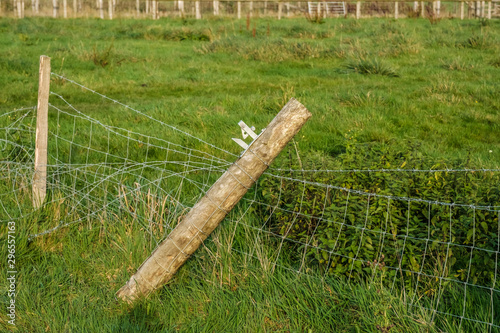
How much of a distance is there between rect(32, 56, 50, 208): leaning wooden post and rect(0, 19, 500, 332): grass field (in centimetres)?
20

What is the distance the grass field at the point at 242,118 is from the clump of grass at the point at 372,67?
0.04 m

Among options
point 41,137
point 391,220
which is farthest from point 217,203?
point 41,137

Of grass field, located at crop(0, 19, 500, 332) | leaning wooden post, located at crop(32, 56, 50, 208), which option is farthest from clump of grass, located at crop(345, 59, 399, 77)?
leaning wooden post, located at crop(32, 56, 50, 208)

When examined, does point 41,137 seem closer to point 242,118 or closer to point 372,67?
point 242,118

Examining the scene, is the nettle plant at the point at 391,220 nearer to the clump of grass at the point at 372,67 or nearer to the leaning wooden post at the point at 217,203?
the leaning wooden post at the point at 217,203

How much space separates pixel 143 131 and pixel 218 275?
404 cm

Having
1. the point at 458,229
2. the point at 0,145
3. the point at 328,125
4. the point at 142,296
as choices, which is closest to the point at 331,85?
the point at 328,125

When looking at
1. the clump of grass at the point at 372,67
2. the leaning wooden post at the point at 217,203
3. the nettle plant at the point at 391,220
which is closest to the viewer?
the leaning wooden post at the point at 217,203

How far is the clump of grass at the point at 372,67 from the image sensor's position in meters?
11.8

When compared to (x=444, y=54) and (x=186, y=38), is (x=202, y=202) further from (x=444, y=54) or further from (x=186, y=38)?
(x=186, y=38)

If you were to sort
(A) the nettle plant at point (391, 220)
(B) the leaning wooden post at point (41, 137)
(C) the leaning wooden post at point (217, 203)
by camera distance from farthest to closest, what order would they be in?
1. (B) the leaning wooden post at point (41, 137)
2. (A) the nettle plant at point (391, 220)
3. (C) the leaning wooden post at point (217, 203)

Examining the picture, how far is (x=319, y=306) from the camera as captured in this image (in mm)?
3330

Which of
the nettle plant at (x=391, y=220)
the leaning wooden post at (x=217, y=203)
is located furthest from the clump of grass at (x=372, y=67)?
the leaning wooden post at (x=217, y=203)

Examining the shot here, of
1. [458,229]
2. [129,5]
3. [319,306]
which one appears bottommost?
[319,306]
